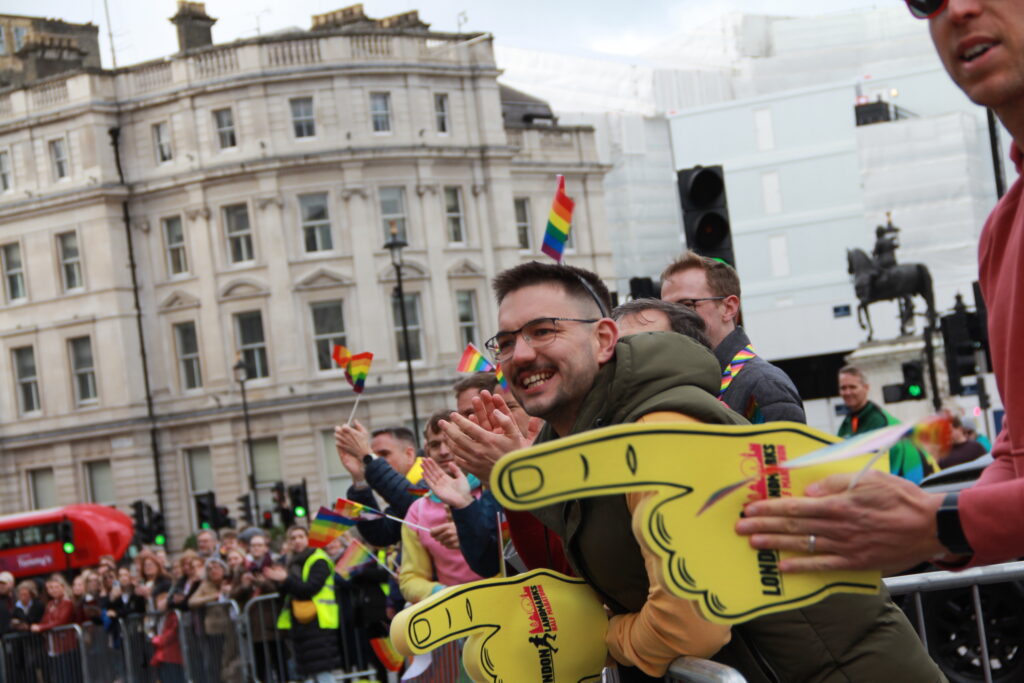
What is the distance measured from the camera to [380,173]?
48281 mm

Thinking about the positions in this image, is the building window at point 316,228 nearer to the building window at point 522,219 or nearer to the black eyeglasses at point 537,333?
the building window at point 522,219

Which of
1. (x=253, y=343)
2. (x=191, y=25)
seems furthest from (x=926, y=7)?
(x=191, y=25)

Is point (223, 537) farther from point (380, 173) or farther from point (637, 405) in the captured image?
point (380, 173)

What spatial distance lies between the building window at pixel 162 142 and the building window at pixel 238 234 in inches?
128

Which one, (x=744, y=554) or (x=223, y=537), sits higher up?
(x=744, y=554)

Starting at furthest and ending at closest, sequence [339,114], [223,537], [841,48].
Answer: [841,48], [339,114], [223,537]

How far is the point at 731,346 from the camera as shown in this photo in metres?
Answer: 5.67

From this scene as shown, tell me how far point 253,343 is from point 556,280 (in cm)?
4484

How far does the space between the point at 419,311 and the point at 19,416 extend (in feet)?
49.0

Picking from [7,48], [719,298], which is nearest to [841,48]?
[7,48]

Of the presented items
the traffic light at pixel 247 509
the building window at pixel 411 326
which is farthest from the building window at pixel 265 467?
the building window at pixel 411 326

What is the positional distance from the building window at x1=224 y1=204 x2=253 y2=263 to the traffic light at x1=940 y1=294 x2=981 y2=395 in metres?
32.3

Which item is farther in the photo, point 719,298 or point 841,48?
point 841,48

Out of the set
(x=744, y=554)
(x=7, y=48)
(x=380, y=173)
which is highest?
(x=7, y=48)
